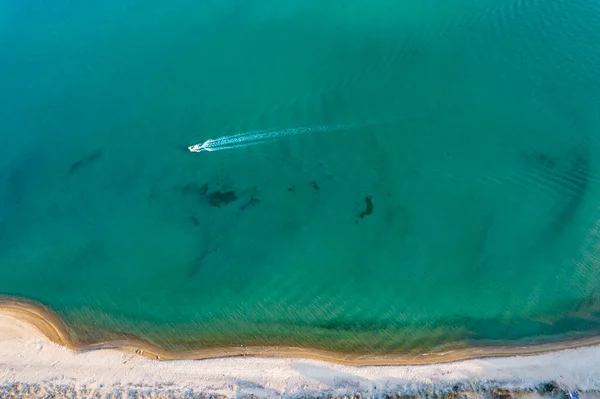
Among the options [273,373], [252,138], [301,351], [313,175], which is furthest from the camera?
[252,138]

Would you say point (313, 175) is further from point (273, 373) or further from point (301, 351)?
point (273, 373)

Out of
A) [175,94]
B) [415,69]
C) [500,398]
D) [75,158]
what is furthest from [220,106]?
[500,398]

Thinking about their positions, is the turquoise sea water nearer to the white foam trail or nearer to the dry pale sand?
the white foam trail

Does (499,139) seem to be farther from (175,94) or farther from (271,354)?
(175,94)

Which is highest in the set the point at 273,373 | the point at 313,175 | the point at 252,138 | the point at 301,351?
the point at 252,138

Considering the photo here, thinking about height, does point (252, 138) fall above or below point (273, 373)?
above

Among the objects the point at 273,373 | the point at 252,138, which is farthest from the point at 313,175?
the point at 273,373
